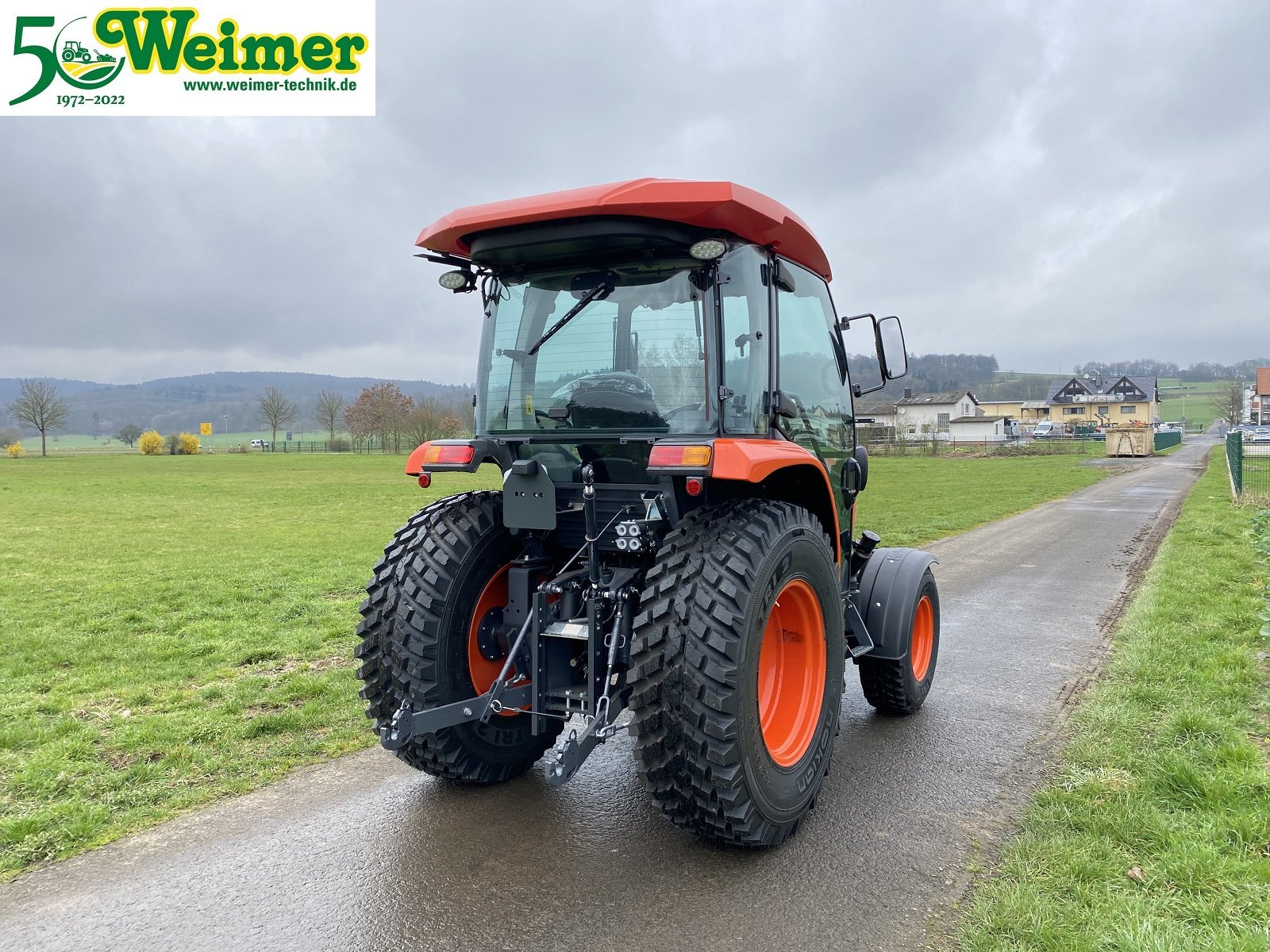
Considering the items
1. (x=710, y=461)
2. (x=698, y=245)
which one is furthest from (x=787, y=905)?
(x=698, y=245)

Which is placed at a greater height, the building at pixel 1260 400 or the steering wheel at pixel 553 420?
the building at pixel 1260 400

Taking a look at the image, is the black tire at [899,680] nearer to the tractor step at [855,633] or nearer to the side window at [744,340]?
the tractor step at [855,633]

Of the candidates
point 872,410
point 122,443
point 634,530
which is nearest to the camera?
point 634,530

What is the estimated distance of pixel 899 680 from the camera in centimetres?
456

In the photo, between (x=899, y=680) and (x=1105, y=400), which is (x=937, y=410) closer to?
(x=1105, y=400)

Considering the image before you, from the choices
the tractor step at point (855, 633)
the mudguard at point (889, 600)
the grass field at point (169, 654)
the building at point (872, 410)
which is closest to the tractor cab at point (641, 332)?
the tractor step at point (855, 633)

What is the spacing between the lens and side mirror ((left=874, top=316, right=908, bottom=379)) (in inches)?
174

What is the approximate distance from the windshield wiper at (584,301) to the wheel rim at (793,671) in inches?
57.0

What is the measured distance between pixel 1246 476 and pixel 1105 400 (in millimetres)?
87910

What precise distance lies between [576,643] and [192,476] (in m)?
34.1

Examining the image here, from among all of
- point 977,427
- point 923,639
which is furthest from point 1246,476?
point 977,427

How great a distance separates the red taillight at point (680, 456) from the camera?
294cm

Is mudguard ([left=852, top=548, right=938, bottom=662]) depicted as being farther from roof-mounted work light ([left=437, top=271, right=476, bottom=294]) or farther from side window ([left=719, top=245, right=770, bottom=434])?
roof-mounted work light ([left=437, top=271, right=476, bottom=294])

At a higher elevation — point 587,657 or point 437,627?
point 437,627
